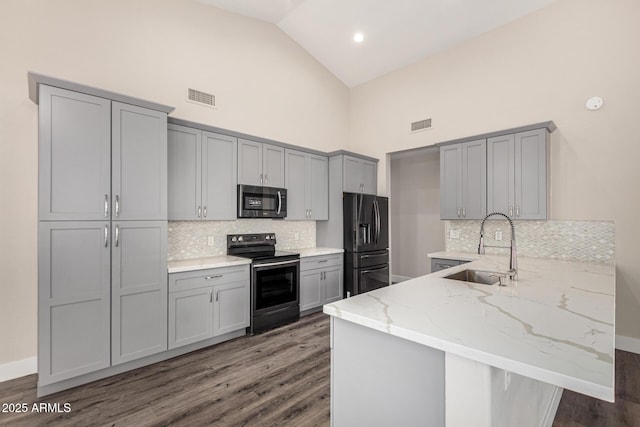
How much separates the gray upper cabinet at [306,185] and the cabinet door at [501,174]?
234cm

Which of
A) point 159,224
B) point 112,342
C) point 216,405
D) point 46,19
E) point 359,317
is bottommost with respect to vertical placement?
point 216,405

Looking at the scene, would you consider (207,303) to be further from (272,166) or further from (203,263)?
(272,166)

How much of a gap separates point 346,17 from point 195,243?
3763 mm

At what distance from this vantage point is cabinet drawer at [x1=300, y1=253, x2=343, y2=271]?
4133 millimetres

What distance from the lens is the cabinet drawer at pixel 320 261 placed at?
4.13 m

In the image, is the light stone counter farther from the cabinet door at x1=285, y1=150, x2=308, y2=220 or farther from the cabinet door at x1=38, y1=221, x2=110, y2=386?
the cabinet door at x1=285, y1=150, x2=308, y2=220

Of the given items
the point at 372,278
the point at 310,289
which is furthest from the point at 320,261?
the point at 372,278

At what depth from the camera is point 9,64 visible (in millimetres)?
2604

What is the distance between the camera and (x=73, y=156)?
241cm

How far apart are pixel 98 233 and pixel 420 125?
455 centimetres

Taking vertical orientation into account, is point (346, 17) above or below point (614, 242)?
above

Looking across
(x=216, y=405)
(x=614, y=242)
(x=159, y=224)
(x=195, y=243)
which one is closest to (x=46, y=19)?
(x=159, y=224)

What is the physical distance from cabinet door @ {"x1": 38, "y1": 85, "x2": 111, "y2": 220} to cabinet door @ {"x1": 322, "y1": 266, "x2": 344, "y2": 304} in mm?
2852

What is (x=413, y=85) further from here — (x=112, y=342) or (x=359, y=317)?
(x=112, y=342)
